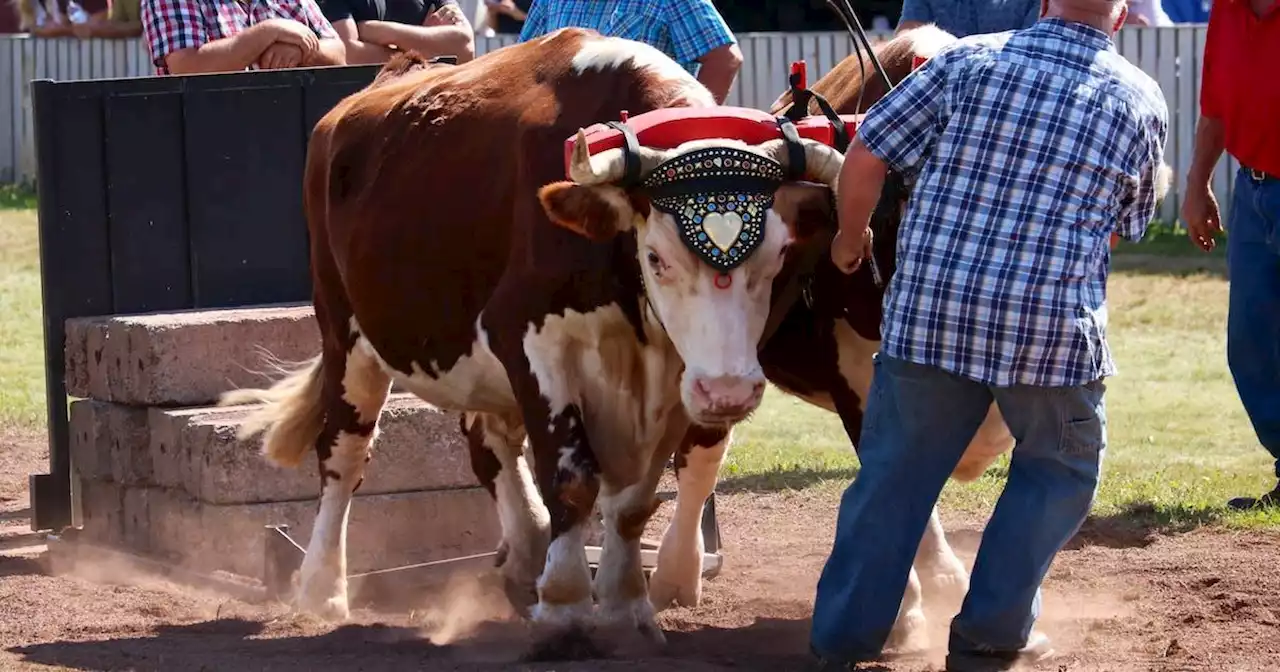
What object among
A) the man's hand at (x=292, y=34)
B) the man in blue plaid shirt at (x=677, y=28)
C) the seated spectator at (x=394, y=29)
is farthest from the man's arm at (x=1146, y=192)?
the seated spectator at (x=394, y=29)

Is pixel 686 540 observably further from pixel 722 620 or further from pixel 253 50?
pixel 253 50

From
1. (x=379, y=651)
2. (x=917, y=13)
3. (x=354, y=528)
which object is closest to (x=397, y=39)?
(x=917, y=13)

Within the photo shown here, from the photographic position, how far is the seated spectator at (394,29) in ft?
30.8

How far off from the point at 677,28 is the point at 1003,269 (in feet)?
10.6

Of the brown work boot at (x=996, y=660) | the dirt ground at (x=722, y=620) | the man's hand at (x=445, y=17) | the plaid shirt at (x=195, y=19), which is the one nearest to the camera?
the brown work boot at (x=996, y=660)

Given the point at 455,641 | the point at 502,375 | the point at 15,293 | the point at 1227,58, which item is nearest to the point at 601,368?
the point at 502,375

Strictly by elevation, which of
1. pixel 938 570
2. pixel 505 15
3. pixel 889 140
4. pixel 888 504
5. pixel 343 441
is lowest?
pixel 938 570

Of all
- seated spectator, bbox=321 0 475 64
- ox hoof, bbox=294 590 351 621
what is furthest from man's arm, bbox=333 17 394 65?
ox hoof, bbox=294 590 351 621

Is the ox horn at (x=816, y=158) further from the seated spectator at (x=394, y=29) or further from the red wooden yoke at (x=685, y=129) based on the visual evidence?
the seated spectator at (x=394, y=29)

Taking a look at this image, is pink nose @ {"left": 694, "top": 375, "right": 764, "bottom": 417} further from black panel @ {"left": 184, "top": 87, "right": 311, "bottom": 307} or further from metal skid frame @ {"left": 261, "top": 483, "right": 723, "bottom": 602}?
black panel @ {"left": 184, "top": 87, "right": 311, "bottom": 307}

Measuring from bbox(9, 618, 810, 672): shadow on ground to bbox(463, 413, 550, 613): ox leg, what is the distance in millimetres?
589

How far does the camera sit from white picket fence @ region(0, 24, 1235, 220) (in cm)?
1584

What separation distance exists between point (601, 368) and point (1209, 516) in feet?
9.68

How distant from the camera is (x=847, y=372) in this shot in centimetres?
627
